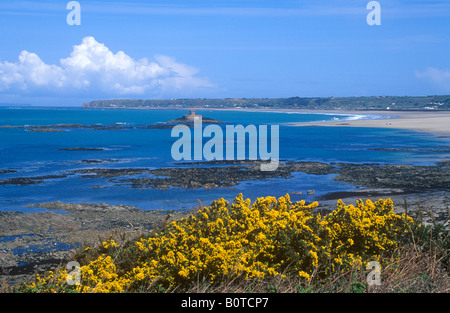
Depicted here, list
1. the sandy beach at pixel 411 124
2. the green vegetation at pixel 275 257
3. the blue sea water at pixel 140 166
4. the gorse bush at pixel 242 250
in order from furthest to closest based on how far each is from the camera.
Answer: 1. the sandy beach at pixel 411 124
2. the blue sea water at pixel 140 166
3. the gorse bush at pixel 242 250
4. the green vegetation at pixel 275 257

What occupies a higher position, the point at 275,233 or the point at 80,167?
the point at 275,233

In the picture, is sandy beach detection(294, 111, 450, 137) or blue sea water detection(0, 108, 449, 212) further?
sandy beach detection(294, 111, 450, 137)

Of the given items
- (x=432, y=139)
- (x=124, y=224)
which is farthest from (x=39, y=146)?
(x=432, y=139)

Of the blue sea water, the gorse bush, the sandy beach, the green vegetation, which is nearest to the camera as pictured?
the green vegetation

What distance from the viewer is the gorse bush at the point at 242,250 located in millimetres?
7094

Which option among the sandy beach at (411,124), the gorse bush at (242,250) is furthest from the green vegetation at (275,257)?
the sandy beach at (411,124)

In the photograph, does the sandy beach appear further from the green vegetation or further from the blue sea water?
the green vegetation

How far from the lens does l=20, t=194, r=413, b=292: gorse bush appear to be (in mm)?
7094

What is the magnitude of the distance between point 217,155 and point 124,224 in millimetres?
30277

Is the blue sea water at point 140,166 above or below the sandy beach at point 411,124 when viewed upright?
below

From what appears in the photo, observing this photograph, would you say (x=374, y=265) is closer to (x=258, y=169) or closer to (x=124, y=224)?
(x=124, y=224)

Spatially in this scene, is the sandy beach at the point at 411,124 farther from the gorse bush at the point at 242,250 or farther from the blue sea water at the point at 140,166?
the gorse bush at the point at 242,250

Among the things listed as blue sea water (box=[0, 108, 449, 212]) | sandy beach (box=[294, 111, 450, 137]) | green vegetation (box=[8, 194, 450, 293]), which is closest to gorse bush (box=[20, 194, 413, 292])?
green vegetation (box=[8, 194, 450, 293])
